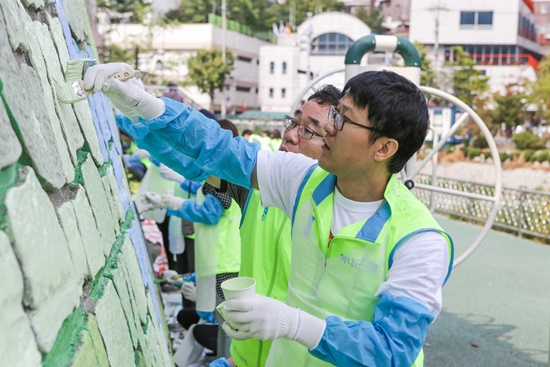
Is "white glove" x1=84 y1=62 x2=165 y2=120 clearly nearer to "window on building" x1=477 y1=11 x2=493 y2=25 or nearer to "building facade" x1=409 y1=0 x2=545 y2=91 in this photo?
"building facade" x1=409 y1=0 x2=545 y2=91

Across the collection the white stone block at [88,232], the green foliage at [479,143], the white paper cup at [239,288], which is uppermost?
the white stone block at [88,232]

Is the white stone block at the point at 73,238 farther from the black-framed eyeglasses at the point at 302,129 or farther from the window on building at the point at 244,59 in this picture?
the window on building at the point at 244,59

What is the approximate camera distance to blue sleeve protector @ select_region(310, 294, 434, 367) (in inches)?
65.7

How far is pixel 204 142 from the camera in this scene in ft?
6.70

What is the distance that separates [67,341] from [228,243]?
3.21 meters

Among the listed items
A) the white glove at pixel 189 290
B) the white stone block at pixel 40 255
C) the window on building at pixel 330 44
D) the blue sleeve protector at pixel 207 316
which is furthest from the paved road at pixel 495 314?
the window on building at pixel 330 44

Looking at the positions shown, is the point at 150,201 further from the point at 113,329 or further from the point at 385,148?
the point at 113,329

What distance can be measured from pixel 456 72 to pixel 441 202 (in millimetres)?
20889

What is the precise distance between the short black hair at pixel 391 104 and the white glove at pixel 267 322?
1.73 ft

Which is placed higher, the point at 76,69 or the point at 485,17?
the point at 485,17

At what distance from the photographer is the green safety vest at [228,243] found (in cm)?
432

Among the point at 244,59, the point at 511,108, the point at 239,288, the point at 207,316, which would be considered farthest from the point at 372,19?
the point at 239,288

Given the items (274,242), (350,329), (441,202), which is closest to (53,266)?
(350,329)

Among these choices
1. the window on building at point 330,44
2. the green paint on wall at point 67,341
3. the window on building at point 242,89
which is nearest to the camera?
the green paint on wall at point 67,341
